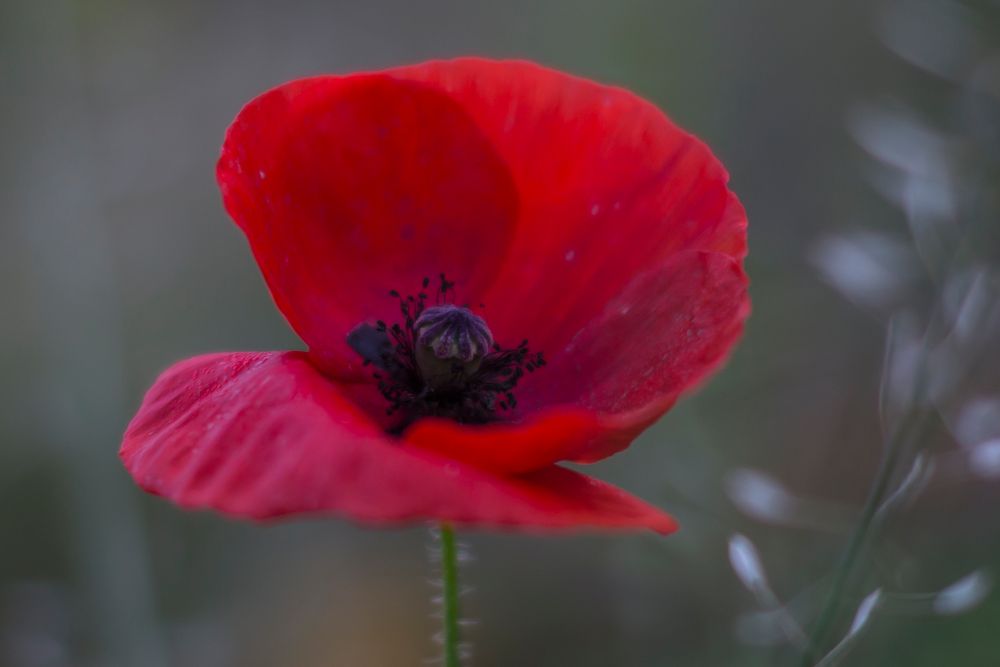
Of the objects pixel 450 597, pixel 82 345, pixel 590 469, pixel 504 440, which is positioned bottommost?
pixel 590 469

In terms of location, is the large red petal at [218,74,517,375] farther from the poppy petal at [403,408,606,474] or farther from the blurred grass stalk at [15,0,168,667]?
the blurred grass stalk at [15,0,168,667]

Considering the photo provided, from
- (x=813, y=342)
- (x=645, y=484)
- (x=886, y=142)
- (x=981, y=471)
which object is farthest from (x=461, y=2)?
(x=981, y=471)

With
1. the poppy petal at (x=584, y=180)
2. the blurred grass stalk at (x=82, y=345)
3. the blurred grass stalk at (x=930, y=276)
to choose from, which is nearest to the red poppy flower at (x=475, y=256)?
the poppy petal at (x=584, y=180)

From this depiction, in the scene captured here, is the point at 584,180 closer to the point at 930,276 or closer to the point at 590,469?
the point at 930,276

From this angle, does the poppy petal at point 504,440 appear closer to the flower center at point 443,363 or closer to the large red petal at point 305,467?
the large red petal at point 305,467

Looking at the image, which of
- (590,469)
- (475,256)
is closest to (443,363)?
(475,256)

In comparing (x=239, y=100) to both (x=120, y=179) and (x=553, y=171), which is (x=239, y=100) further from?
(x=553, y=171)
